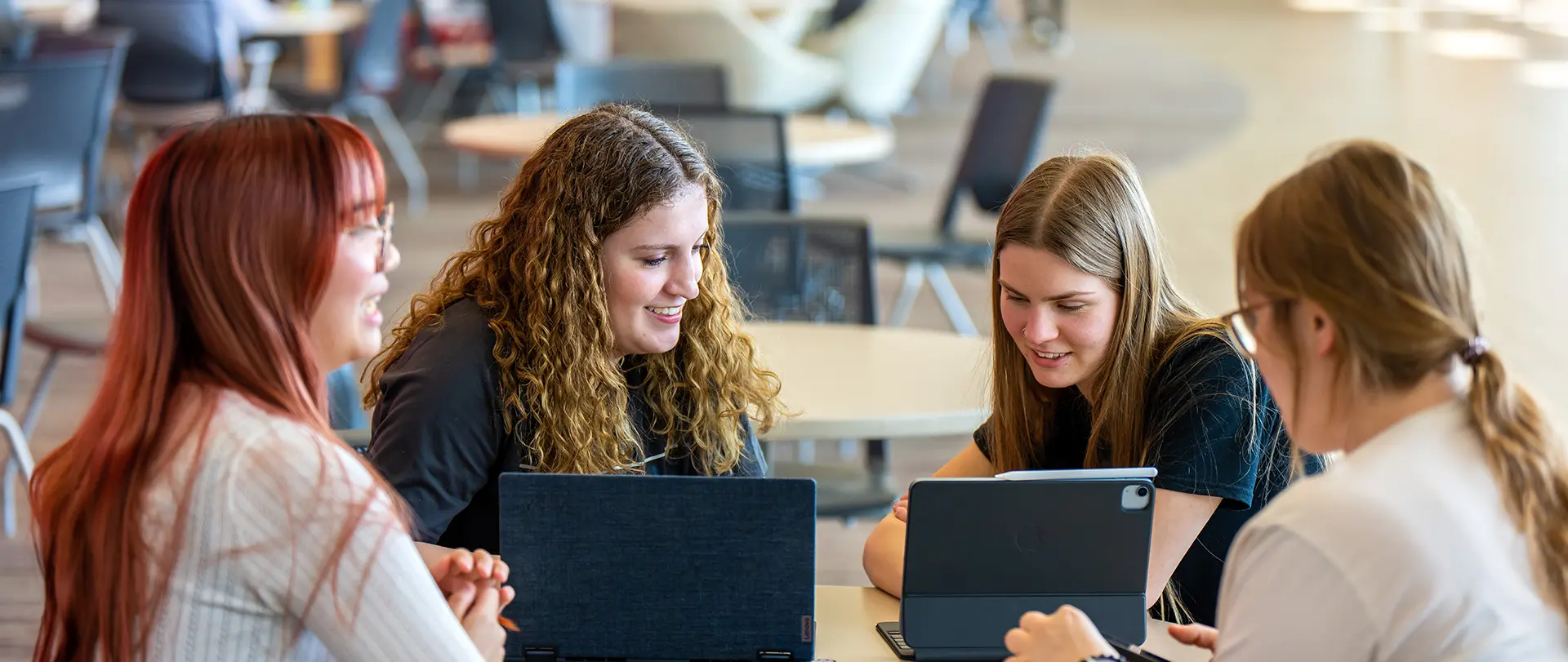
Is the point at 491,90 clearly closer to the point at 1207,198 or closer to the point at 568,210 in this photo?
the point at 1207,198

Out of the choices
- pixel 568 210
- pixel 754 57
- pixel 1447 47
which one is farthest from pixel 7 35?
pixel 1447 47

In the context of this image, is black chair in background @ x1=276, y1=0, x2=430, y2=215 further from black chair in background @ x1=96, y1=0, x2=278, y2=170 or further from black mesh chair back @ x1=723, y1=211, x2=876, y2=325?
black mesh chair back @ x1=723, y1=211, x2=876, y2=325

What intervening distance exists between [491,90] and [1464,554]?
8242 mm

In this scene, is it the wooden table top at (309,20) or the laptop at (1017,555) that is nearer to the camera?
the laptop at (1017,555)

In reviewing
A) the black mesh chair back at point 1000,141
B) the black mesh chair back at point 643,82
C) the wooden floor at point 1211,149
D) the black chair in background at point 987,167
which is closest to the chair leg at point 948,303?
the black chair in background at point 987,167

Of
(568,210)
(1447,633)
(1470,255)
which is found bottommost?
(1447,633)

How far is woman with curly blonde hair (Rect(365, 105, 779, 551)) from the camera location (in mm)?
1802

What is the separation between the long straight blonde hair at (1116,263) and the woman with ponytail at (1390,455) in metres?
0.57

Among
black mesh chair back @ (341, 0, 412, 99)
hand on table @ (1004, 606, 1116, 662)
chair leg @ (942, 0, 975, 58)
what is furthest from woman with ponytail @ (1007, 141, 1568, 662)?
chair leg @ (942, 0, 975, 58)

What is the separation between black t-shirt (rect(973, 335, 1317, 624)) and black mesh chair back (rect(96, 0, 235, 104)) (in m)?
5.51

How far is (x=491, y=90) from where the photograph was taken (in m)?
8.96

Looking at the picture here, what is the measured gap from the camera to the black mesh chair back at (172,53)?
6.47 meters

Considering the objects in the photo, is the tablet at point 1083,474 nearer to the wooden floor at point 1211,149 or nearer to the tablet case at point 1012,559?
the tablet case at point 1012,559

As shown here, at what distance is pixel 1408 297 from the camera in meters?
1.20
